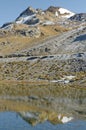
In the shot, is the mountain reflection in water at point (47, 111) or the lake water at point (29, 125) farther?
the mountain reflection in water at point (47, 111)

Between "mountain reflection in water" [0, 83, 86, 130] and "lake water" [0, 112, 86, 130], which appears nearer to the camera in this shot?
"lake water" [0, 112, 86, 130]

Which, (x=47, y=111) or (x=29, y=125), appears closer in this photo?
(x=29, y=125)

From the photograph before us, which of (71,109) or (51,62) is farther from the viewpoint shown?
(51,62)

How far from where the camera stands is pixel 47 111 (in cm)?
5672

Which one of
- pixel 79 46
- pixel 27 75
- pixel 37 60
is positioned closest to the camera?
pixel 27 75

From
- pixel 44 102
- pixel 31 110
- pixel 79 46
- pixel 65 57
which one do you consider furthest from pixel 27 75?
pixel 31 110

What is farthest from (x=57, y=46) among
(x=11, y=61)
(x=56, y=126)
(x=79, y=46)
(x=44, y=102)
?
(x=56, y=126)

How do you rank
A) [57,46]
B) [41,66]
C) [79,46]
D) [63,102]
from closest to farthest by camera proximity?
1. [63,102]
2. [41,66]
3. [79,46]
4. [57,46]

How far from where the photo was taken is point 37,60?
443 feet

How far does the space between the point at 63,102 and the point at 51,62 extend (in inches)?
2484

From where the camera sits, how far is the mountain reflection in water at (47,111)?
45.6m

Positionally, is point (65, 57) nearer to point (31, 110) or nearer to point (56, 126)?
point (31, 110)

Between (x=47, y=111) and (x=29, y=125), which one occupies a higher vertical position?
(x=29, y=125)

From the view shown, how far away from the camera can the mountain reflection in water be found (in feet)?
149
